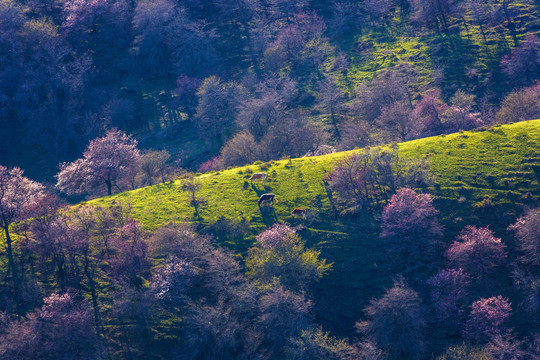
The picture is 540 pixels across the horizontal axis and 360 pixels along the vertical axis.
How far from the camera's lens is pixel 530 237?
38094 mm

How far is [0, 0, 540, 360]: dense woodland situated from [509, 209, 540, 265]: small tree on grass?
0.48 feet

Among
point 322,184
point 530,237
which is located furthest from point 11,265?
point 530,237

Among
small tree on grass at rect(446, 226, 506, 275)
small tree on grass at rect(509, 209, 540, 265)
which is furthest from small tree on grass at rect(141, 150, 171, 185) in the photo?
small tree on grass at rect(509, 209, 540, 265)

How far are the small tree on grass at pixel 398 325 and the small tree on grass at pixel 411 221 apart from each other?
648 cm

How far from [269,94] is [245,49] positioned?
32.1 m

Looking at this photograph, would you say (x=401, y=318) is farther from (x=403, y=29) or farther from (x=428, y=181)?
(x=403, y=29)

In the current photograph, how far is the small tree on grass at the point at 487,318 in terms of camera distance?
34062 millimetres

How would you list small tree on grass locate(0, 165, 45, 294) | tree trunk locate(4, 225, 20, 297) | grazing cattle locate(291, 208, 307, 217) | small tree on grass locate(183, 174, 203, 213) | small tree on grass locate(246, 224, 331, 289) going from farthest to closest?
small tree on grass locate(183, 174, 203, 213), grazing cattle locate(291, 208, 307, 217), small tree on grass locate(0, 165, 45, 294), tree trunk locate(4, 225, 20, 297), small tree on grass locate(246, 224, 331, 289)

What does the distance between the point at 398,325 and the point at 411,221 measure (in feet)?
35.3

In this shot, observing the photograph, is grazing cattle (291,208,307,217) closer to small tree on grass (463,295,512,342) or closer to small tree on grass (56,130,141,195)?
small tree on grass (463,295,512,342)

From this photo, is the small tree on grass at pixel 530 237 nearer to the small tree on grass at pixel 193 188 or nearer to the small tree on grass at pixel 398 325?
the small tree on grass at pixel 398 325

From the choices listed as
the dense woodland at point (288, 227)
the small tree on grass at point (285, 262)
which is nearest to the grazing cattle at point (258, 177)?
the dense woodland at point (288, 227)

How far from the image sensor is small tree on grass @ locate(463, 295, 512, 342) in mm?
34062

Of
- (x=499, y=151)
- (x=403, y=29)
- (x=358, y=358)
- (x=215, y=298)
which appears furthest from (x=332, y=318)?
(x=403, y=29)
